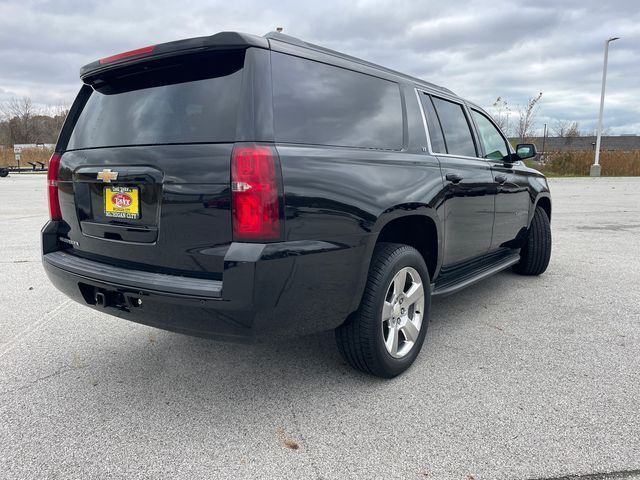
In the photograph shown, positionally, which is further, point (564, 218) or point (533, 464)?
point (564, 218)

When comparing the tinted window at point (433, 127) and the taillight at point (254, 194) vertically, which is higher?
the tinted window at point (433, 127)

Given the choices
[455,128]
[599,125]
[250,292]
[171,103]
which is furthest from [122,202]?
[599,125]

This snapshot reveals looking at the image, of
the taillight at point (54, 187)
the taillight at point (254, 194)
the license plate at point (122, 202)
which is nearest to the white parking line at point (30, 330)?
the taillight at point (54, 187)

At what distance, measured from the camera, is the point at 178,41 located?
239 cm

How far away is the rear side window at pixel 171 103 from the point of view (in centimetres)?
233

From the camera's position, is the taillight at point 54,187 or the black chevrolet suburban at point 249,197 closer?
the black chevrolet suburban at point 249,197

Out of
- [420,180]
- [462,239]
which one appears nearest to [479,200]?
[462,239]

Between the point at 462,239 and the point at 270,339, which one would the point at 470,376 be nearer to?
the point at 462,239

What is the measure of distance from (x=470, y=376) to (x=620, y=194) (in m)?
17.2

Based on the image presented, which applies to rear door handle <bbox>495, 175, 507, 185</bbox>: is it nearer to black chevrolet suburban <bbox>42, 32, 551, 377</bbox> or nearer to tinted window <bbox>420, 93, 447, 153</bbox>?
tinted window <bbox>420, 93, 447, 153</bbox>

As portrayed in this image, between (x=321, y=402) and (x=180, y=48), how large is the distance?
1992 mm

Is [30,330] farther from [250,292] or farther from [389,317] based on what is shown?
[389,317]

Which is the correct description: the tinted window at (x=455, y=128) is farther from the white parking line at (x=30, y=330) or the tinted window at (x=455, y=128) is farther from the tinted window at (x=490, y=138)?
the white parking line at (x=30, y=330)

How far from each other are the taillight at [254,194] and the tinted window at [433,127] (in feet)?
5.54
